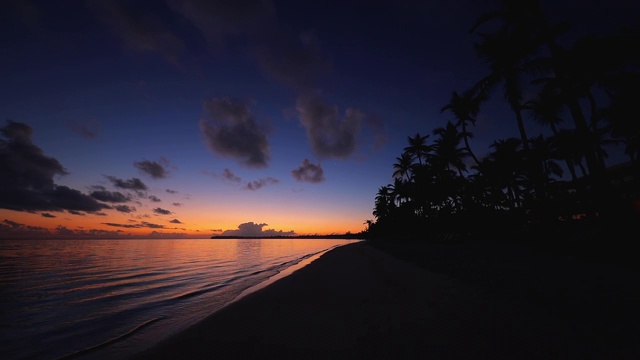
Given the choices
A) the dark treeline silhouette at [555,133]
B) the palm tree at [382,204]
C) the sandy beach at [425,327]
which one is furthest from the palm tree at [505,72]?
the palm tree at [382,204]

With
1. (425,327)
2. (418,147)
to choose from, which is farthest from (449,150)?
(425,327)

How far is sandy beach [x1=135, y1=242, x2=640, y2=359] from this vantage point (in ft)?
11.0

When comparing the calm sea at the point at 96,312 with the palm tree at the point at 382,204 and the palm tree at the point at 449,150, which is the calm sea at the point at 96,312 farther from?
the palm tree at the point at 382,204

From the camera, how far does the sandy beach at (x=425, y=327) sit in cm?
336

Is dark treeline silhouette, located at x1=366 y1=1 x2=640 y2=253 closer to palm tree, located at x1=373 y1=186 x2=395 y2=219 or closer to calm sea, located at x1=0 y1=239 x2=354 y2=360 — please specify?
calm sea, located at x1=0 y1=239 x2=354 y2=360

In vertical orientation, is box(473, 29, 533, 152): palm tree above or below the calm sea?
above

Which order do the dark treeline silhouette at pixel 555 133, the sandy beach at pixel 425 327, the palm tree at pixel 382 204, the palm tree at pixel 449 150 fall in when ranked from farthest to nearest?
the palm tree at pixel 382 204
the palm tree at pixel 449 150
the dark treeline silhouette at pixel 555 133
the sandy beach at pixel 425 327

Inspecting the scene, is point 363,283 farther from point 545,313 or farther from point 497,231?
point 497,231

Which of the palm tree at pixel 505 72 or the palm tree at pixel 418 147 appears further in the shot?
the palm tree at pixel 418 147

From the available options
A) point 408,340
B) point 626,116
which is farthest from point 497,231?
point 408,340

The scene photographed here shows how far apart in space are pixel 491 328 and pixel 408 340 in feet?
4.35

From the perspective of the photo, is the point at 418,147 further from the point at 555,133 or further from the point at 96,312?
the point at 96,312

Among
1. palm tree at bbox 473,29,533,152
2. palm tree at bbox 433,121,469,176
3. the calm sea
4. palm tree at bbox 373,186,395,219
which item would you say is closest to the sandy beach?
the calm sea

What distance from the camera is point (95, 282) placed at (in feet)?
38.4
